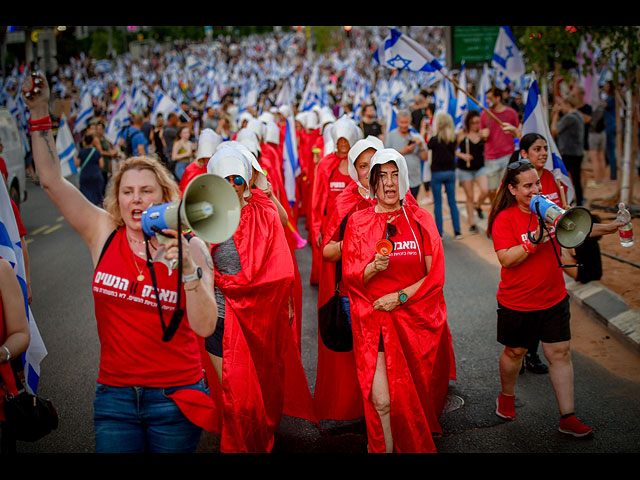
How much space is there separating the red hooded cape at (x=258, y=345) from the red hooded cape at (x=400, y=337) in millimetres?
482

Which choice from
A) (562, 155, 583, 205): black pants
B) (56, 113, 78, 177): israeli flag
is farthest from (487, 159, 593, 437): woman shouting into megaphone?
(56, 113, 78, 177): israeli flag

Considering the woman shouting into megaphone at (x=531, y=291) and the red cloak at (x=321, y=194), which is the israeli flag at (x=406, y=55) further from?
the woman shouting into megaphone at (x=531, y=291)

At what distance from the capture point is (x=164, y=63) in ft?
185

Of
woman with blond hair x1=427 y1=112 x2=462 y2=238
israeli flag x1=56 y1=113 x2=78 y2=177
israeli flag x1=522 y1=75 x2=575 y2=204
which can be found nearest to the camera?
israeli flag x1=522 y1=75 x2=575 y2=204

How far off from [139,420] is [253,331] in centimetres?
125

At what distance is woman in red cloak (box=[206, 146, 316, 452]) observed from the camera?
3668mm

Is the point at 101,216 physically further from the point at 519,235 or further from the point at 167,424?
the point at 519,235

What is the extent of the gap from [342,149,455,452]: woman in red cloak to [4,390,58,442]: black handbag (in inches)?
68.1

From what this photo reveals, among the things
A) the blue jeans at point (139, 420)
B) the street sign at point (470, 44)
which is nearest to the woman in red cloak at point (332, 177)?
the blue jeans at point (139, 420)

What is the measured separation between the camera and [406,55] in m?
7.77

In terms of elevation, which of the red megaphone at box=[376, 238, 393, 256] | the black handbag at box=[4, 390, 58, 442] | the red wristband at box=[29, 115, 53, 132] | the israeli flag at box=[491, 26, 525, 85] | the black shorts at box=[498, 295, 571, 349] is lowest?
the black shorts at box=[498, 295, 571, 349]

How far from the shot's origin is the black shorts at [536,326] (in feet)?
13.5

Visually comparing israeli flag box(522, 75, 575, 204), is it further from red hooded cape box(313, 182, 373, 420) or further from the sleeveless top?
the sleeveless top
